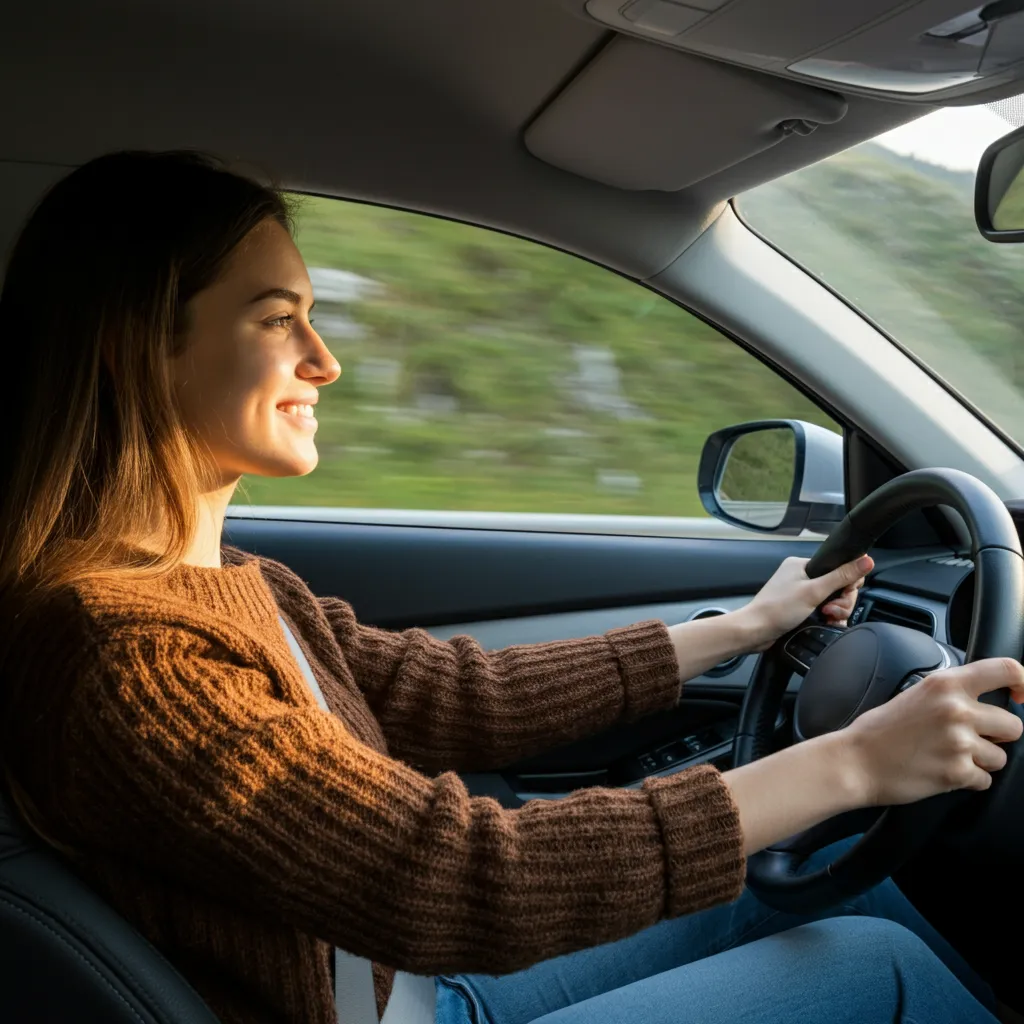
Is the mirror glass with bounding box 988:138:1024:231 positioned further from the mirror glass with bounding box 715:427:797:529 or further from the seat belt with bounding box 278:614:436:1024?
the seat belt with bounding box 278:614:436:1024

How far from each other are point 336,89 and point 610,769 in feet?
4.58

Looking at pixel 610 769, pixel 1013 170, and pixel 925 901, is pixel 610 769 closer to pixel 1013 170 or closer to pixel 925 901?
pixel 925 901

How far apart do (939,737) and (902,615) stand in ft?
2.21

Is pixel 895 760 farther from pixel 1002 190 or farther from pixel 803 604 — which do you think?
pixel 1002 190

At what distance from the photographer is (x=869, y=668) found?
1.41 metres

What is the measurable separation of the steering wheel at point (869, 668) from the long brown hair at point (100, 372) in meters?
0.80

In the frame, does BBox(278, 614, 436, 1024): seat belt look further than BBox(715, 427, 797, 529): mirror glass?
No

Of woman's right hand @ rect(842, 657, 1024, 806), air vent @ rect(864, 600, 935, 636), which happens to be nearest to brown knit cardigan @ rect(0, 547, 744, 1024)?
woman's right hand @ rect(842, 657, 1024, 806)

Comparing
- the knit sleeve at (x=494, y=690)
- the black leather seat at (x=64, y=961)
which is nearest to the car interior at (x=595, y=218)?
the black leather seat at (x=64, y=961)

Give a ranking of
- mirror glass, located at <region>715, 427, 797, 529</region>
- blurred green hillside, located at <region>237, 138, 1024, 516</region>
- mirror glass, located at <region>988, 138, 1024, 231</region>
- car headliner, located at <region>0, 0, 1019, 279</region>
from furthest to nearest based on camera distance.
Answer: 1. mirror glass, located at <region>715, 427, 797, 529</region>
2. blurred green hillside, located at <region>237, 138, 1024, 516</region>
3. car headliner, located at <region>0, 0, 1019, 279</region>
4. mirror glass, located at <region>988, 138, 1024, 231</region>

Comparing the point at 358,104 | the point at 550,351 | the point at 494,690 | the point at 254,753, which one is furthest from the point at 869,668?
the point at 550,351

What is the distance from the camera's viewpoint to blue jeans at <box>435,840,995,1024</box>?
123 cm

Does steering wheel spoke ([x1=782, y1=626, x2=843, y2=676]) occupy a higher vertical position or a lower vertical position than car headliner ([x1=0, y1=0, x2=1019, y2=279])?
lower

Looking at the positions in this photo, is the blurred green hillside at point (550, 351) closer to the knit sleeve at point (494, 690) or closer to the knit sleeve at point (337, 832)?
the knit sleeve at point (494, 690)
